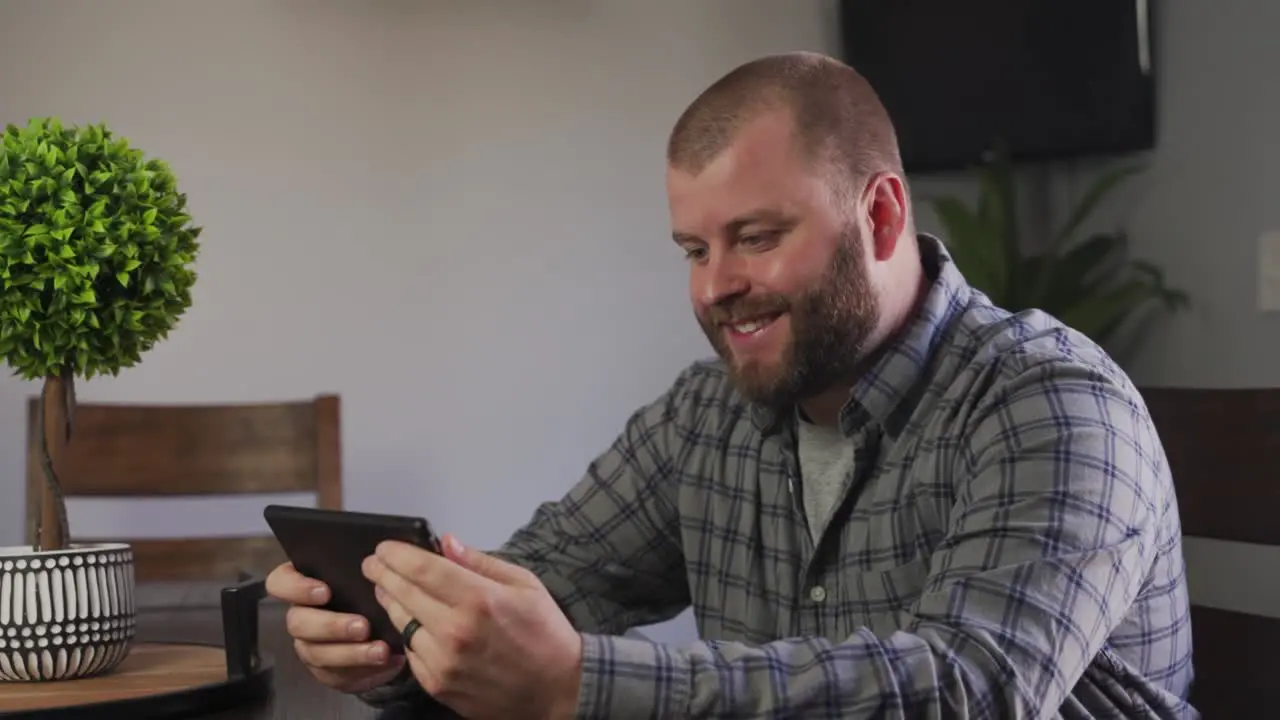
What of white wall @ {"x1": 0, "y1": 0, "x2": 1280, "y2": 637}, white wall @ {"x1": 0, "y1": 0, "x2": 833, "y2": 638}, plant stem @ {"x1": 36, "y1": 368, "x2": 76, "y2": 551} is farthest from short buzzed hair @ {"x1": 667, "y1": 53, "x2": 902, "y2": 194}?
white wall @ {"x1": 0, "y1": 0, "x2": 833, "y2": 638}

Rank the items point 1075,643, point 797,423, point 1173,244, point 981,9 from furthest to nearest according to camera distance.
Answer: point 981,9
point 1173,244
point 797,423
point 1075,643

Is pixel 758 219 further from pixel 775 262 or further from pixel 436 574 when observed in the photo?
pixel 436 574

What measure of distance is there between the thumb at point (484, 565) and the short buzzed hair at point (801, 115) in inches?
17.7

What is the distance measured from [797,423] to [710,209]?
0.25 metres

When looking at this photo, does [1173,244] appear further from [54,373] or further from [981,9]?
[54,373]

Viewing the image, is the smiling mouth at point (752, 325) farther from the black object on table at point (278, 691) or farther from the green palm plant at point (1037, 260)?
the green palm plant at point (1037, 260)

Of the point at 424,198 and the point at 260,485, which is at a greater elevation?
the point at 424,198

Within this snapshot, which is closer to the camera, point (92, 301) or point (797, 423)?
point (92, 301)

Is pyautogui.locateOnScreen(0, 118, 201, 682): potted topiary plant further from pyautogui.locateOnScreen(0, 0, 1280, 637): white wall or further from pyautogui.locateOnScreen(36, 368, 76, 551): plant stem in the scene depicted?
pyautogui.locateOnScreen(0, 0, 1280, 637): white wall

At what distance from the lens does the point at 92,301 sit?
1081mm

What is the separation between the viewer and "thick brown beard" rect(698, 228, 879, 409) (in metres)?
1.17

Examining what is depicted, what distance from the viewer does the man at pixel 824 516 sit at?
2.72 ft

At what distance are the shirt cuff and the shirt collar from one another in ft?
1.33

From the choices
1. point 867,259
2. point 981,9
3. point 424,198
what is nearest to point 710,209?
point 867,259
